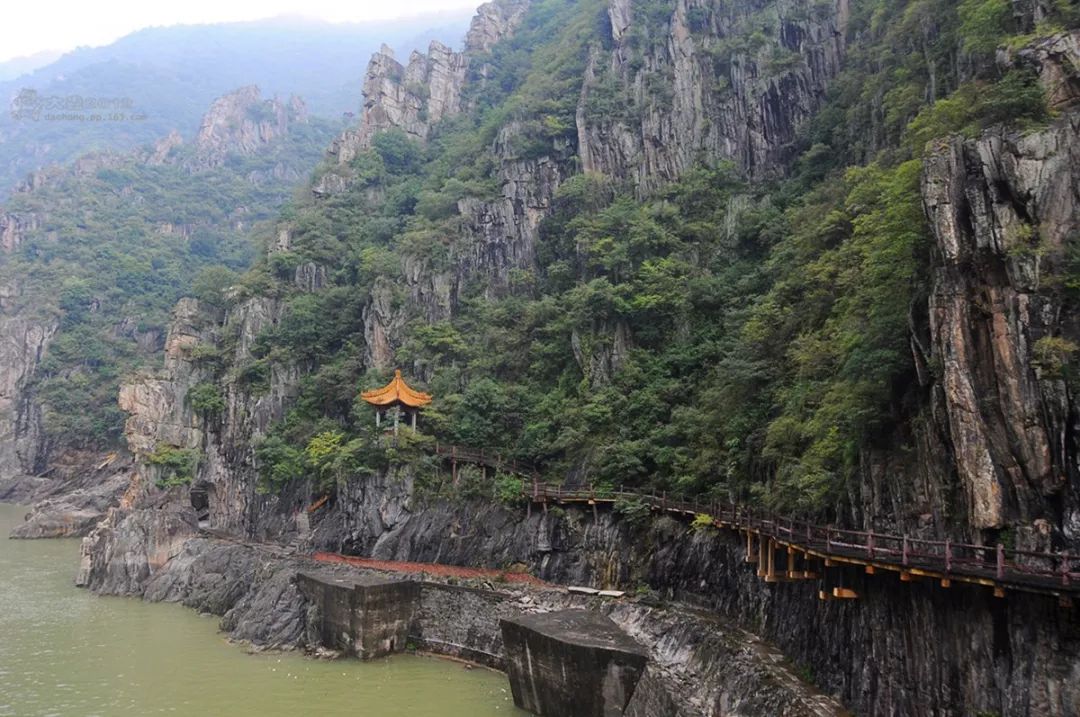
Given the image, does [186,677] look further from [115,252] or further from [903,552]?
[115,252]

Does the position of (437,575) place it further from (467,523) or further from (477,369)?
(477,369)

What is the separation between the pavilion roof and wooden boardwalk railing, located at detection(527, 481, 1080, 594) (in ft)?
55.7

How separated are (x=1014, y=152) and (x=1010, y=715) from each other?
973cm

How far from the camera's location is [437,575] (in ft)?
89.4

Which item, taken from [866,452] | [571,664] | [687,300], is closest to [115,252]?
[687,300]

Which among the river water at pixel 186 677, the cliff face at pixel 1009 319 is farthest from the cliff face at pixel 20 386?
the cliff face at pixel 1009 319

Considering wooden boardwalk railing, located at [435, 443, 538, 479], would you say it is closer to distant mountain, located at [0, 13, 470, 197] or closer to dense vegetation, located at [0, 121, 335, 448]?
dense vegetation, located at [0, 121, 335, 448]

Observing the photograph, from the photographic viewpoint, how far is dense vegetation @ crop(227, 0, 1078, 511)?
1841 centimetres

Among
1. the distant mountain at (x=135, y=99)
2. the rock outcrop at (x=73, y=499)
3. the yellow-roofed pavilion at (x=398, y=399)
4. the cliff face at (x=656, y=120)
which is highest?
the distant mountain at (x=135, y=99)

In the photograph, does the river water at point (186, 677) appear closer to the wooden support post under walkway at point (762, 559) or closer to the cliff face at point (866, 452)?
the cliff face at point (866, 452)

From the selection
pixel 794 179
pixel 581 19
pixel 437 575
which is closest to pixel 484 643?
pixel 437 575

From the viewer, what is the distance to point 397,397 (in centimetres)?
3503

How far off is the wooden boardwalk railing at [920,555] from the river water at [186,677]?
27.3 ft

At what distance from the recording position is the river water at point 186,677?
20859 millimetres
